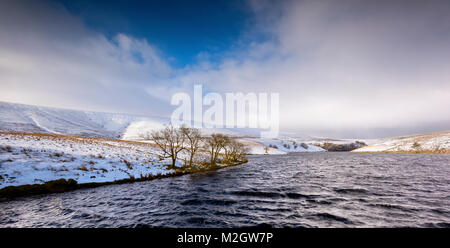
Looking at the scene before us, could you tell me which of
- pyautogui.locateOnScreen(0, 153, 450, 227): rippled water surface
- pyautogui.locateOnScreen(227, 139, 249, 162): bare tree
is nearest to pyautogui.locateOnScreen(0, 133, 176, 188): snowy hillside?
pyautogui.locateOnScreen(0, 153, 450, 227): rippled water surface

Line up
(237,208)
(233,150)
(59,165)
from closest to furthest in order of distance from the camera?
(237,208), (59,165), (233,150)

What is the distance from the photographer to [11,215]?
482 inches

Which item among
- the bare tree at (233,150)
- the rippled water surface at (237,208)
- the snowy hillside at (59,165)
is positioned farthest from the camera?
the bare tree at (233,150)

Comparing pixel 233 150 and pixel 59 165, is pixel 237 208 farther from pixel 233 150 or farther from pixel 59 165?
pixel 233 150

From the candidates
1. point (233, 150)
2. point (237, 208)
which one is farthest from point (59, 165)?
point (233, 150)

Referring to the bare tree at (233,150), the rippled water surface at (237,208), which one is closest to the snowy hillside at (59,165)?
the rippled water surface at (237,208)

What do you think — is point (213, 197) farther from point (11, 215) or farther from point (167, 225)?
point (11, 215)

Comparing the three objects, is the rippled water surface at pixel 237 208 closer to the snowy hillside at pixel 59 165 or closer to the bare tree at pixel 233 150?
the snowy hillside at pixel 59 165

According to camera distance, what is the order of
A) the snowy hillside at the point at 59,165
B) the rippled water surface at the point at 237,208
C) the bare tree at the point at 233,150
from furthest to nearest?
the bare tree at the point at 233,150 < the snowy hillside at the point at 59,165 < the rippled water surface at the point at 237,208

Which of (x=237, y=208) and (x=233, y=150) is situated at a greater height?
(x=237, y=208)
